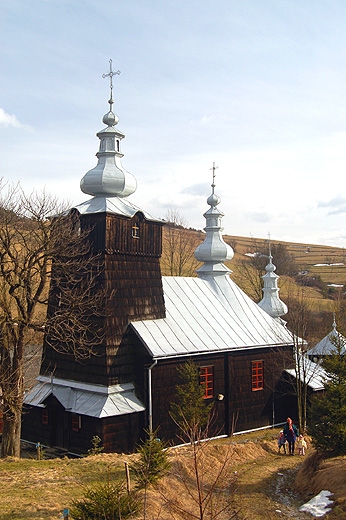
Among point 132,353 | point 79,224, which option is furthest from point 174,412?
point 79,224

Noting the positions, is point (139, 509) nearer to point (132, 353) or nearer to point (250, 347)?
point (132, 353)

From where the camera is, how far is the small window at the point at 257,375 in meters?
21.3

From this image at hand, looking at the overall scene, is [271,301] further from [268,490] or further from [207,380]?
[268,490]

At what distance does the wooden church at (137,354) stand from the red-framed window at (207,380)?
0.12 feet

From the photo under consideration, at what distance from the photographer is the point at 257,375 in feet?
70.5

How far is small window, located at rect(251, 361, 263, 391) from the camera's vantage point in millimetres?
21328

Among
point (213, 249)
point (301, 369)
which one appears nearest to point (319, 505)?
point (301, 369)

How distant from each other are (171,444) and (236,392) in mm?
3615

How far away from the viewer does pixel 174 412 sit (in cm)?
1822

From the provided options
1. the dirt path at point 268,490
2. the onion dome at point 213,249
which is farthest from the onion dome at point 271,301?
the dirt path at point 268,490

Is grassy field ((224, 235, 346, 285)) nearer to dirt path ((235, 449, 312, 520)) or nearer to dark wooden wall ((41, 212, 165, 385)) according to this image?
dark wooden wall ((41, 212, 165, 385))

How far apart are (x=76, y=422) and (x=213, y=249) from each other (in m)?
11.4

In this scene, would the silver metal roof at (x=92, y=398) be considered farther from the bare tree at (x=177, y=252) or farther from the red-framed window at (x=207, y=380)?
the bare tree at (x=177, y=252)

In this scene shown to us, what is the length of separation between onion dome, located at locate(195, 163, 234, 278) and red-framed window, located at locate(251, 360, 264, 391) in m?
5.35
